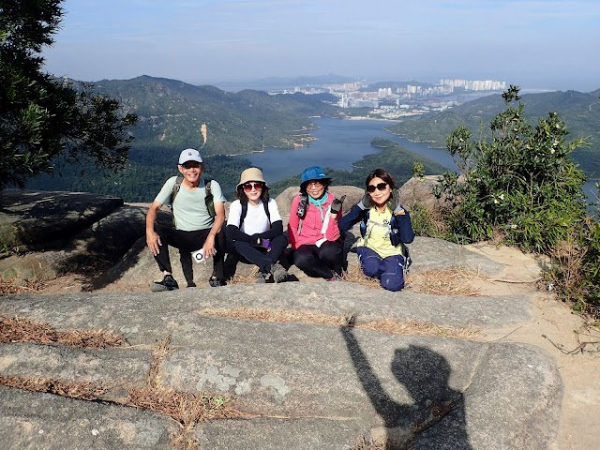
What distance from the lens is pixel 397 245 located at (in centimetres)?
698

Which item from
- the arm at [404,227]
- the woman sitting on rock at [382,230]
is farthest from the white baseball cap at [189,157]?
the arm at [404,227]

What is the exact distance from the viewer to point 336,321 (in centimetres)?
548

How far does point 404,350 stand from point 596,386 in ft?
7.05

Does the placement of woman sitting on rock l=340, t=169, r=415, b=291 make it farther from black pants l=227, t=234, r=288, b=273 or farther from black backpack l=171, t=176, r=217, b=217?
black backpack l=171, t=176, r=217, b=217

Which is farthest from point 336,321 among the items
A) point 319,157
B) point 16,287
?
point 319,157

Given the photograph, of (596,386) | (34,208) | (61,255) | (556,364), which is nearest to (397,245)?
(556,364)

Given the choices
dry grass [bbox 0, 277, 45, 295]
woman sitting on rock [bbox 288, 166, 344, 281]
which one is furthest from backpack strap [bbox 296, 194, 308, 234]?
dry grass [bbox 0, 277, 45, 295]

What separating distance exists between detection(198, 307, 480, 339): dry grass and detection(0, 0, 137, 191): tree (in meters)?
3.61

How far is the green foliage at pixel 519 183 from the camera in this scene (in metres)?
7.97

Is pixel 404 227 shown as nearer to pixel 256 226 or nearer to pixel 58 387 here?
pixel 256 226

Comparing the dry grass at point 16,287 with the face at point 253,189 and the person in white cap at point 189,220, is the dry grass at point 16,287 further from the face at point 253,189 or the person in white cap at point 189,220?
the face at point 253,189

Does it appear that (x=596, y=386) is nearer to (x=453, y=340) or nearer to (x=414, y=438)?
(x=453, y=340)

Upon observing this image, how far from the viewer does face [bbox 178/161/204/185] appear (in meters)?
6.73

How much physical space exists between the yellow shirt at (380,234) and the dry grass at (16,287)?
635cm
